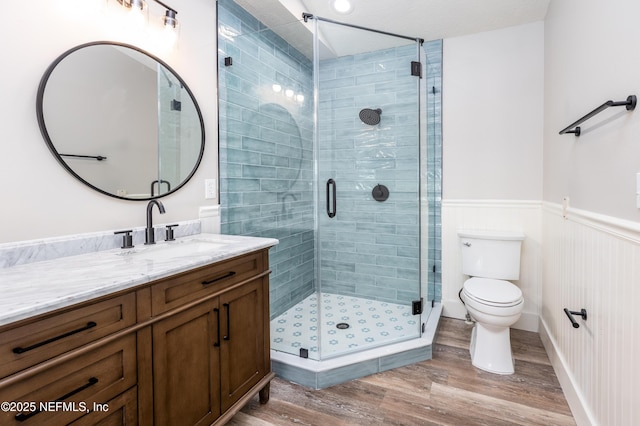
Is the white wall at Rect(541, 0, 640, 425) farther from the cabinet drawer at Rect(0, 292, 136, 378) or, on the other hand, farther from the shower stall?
the cabinet drawer at Rect(0, 292, 136, 378)

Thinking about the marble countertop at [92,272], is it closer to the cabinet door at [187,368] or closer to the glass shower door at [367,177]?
the cabinet door at [187,368]

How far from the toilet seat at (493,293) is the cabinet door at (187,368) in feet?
5.18

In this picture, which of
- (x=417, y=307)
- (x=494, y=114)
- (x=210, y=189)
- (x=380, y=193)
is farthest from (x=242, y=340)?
(x=494, y=114)

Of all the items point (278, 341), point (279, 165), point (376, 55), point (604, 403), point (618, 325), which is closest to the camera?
point (618, 325)

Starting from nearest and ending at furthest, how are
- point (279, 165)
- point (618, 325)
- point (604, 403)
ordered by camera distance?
point (618, 325)
point (604, 403)
point (279, 165)

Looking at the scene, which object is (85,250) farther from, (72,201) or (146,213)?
(146,213)

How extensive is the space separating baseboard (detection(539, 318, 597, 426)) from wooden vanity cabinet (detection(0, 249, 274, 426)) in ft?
4.90

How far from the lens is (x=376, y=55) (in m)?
2.83

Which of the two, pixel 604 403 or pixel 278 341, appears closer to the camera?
pixel 604 403

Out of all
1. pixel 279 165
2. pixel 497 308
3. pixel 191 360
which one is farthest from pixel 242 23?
pixel 497 308

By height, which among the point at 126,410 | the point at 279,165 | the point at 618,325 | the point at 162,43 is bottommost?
the point at 126,410

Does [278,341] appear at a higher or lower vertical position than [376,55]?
lower

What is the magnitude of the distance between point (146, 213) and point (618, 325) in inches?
80.6

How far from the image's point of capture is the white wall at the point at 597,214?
1097mm
